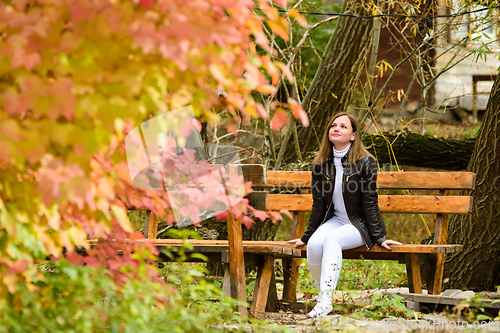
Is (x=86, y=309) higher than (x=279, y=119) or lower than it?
lower

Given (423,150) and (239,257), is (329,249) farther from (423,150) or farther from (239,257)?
(423,150)

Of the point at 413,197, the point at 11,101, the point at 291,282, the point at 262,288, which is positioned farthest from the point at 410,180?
the point at 11,101

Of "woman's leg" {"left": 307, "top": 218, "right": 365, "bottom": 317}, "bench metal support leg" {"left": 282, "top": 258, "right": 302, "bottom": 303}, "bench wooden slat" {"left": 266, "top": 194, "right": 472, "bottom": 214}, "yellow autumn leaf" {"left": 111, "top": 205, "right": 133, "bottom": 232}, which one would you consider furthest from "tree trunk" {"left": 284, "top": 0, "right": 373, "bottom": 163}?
"yellow autumn leaf" {"left": 111, "top": 205, "right": 133, "bottom": 232}

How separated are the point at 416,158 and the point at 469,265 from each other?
6.25 ft

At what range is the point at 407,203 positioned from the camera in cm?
389

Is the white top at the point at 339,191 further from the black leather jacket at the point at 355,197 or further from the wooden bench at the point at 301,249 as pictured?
the wooden bench at the point at 301,249

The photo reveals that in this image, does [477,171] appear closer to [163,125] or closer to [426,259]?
[426,259]

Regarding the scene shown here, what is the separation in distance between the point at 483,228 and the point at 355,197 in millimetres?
1553

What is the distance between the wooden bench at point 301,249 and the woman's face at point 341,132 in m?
0.48

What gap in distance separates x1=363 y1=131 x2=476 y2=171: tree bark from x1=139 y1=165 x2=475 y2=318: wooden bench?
1951 millimetres

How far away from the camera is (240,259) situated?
291 cm

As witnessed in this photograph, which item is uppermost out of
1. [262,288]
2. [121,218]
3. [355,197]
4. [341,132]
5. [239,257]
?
[341,132]

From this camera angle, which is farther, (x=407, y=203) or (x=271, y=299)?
(x=407, y=203)

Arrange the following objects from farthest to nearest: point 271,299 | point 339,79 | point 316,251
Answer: point 339,79, point 271,299, point 316,251
